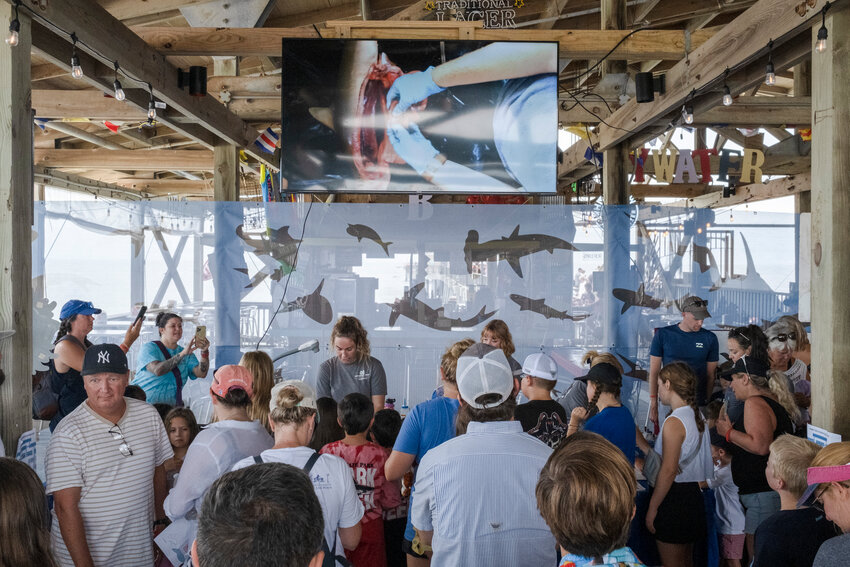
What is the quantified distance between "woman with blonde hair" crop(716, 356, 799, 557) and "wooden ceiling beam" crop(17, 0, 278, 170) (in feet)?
11.9

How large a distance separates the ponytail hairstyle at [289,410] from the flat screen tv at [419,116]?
2.18 metres

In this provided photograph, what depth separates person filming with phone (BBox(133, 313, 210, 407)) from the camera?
4.41m

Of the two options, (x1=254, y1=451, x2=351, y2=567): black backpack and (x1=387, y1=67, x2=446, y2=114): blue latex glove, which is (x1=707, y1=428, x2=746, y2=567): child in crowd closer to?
(x1=254, y1=451, x2=351, y2=567): black backpack

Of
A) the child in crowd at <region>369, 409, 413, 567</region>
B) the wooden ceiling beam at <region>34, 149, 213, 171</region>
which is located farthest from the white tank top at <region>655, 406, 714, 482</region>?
the wooden ceiling beam at <region>34, 149, 213, 171</region>

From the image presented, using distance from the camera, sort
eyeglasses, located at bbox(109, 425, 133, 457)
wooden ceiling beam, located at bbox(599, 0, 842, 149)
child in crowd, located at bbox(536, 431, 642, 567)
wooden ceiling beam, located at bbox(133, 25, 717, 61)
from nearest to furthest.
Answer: child in crowd, located at bbox(536, 431, 642, 567), eyeglasses, located at bbox(109, 425, 133, 457), wooden ceiling beam, located at bbox(599, 0, 842, 149), wooden ceiling beam, located at bbox(133, 25, 717, 61)

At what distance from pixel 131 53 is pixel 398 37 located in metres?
1.59

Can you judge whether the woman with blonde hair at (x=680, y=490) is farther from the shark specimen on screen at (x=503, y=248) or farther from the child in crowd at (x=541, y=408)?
the shark specimen on screen at (x=503, y=248)

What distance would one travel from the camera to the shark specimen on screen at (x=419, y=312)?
5.55 m

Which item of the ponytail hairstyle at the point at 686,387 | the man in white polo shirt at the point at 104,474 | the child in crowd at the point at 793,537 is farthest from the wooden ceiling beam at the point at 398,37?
the child in crowd at the point at 793,537

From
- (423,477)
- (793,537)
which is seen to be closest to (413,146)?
(423,477)

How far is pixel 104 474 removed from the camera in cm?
251

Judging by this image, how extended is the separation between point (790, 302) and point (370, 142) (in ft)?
12.4

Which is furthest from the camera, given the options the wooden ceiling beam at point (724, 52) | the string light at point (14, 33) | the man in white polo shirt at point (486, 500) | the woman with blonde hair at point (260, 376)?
the woman with blonde hair at point (260, 376)

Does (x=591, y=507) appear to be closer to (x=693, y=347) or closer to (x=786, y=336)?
(x=786, y=336)
